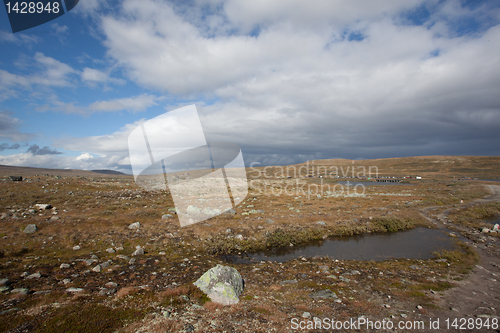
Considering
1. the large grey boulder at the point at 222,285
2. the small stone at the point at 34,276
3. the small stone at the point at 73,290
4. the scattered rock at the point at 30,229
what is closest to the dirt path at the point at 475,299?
the large grey boulder at the point at 222,285

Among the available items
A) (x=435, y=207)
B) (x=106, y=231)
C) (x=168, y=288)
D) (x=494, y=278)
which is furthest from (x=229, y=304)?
(x=435, y=207)

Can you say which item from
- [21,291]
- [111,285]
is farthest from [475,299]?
[21,291]

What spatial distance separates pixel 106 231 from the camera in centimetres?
1516

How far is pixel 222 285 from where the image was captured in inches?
323

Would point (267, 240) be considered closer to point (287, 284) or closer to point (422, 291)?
point (287, 284)

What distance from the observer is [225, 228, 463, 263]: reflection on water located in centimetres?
1386

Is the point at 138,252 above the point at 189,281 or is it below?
above

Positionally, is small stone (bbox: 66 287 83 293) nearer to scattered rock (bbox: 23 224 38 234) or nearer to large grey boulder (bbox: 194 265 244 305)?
large grey boulder (bbox: 194 265 244 305)

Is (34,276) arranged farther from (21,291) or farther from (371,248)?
(371,248)

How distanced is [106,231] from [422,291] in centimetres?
1913

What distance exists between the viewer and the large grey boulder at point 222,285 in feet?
26.1

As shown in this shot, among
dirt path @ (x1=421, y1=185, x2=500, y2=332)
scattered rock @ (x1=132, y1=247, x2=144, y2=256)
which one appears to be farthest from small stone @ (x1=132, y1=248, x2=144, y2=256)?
dirt path @ (x1=421, y1=185, x2=500, y2=332)

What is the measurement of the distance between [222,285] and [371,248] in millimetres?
12729

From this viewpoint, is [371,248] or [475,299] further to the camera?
[371,248]
